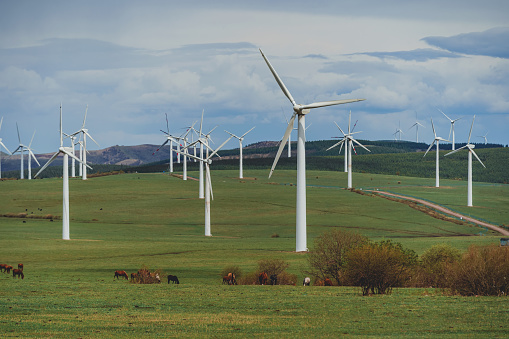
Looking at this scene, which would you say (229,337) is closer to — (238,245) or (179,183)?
(238,245)

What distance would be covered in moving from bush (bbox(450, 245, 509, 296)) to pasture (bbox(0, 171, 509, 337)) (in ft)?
4.63

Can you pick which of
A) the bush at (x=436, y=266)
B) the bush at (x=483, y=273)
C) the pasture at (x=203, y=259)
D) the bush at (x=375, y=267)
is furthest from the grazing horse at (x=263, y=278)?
the bush at (x=483, y=273)

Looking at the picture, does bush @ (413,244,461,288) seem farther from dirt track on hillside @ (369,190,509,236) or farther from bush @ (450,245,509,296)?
dirt track on hillside @ (369,190,509,236)

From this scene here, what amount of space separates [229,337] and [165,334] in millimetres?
2368

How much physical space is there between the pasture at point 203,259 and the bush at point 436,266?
486cm

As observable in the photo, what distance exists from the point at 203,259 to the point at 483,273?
3103 centimetres

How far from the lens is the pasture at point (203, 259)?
83.3 feet

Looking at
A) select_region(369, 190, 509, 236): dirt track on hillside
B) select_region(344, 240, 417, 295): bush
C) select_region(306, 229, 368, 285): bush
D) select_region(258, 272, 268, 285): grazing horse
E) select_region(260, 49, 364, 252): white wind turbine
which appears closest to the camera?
select_region(344, 240, 417, 295): bush

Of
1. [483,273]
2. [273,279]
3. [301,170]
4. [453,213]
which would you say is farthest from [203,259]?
[453,213]

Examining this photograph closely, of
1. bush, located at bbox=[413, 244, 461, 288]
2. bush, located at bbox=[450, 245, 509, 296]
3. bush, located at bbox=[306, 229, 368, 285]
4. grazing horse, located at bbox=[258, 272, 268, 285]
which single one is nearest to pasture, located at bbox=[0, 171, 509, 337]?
bush, located at bbox=[450, 245, 509, 296]

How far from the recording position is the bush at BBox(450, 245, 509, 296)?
32094mm

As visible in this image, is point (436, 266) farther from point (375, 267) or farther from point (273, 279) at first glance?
point (273, 279)

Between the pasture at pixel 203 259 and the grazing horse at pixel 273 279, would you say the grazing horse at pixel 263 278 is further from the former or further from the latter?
the pasture at pixel 203 259

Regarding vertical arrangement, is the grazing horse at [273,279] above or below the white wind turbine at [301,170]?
below
